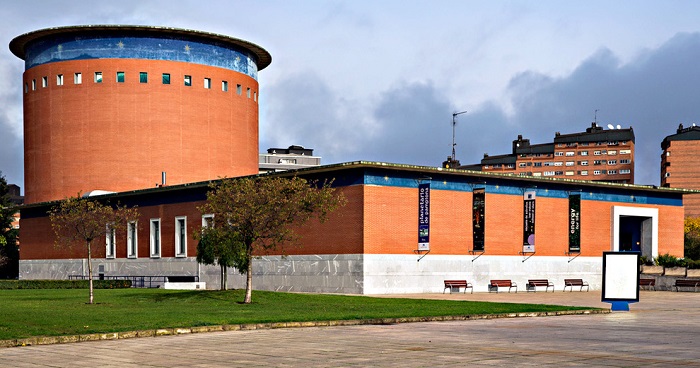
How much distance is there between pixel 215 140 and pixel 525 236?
30.5 m

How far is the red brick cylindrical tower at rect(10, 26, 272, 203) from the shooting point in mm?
70375

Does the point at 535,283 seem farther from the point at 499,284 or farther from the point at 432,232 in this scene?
the point at 432,232

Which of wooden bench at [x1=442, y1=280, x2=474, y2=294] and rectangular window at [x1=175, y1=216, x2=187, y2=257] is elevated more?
rectangular window at [x1=175, y1=216, x2=187, y2=257]

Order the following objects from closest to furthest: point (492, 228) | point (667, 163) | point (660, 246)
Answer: point (492, 228), point (660, 246), point (667, 163)

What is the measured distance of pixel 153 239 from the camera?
61.4 metres

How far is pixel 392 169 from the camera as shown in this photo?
46.5 metres

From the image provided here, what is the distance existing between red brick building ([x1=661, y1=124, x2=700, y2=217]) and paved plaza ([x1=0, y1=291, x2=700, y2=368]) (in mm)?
143348

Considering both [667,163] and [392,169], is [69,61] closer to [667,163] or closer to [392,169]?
[392,169]

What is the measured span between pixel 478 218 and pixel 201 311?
2516 cm

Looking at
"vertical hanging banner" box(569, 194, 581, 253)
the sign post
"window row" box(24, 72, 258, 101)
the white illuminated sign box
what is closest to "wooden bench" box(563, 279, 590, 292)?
"vertical hanging banner" box(569, 194, 581, 253)

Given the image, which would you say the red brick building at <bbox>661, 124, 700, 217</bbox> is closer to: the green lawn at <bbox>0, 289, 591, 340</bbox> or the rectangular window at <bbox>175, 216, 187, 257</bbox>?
the rectangular window at <bbox>175, 216, 187, 257</bbox>

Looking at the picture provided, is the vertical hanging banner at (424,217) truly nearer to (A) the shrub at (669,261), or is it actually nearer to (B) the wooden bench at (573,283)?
(B) the wooden bench at (573,283)

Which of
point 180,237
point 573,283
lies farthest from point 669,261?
point 180,237

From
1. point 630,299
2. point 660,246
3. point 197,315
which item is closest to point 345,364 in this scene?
point 197,315
